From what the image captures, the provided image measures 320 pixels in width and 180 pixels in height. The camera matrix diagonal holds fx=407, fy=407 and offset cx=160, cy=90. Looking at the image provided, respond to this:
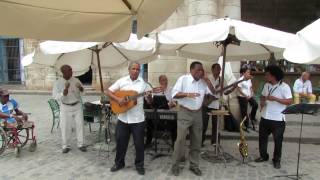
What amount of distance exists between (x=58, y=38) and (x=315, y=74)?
13.1m

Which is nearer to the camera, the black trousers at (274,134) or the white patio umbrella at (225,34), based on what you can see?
the white patio umbrella at (225,34)

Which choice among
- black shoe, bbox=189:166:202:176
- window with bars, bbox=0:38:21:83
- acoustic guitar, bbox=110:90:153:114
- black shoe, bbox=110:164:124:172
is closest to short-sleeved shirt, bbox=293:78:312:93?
black shoe, bbox=189:166:202:176

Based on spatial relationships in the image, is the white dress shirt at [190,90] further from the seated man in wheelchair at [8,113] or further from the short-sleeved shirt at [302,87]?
the short-sleeved shirt at [302,87]

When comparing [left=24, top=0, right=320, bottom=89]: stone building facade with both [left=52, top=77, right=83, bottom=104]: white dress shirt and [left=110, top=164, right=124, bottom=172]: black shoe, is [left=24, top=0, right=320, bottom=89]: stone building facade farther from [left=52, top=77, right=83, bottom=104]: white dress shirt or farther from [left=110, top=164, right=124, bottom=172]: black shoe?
[left=110, top=164, right=124, bottom=172]: black shoe

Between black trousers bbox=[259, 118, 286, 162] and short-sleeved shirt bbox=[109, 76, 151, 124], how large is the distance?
2.14m

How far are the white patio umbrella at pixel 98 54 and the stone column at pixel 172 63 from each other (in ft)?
5.90

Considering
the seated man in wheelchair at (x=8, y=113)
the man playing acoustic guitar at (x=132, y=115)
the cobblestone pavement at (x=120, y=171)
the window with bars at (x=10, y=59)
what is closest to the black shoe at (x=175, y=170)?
the cobblestone pavement at (x=120, y=171)

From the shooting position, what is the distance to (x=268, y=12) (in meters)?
17.9

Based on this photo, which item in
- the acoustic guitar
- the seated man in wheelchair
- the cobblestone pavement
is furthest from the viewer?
the seated man in wheelchair

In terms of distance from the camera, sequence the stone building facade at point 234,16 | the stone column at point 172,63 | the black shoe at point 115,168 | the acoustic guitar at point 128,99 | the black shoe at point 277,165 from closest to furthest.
Answer: 1. the acoustic guitar at point 128,99
2. the black shoe at point 115,168
3. the black shoe at point 277,165
4. the stone building facade at point 234,16
5. the stone column at point 172,63

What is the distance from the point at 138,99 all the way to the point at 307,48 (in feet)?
9.01

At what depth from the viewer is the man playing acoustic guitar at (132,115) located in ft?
20.9

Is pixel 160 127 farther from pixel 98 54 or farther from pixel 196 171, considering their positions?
pixel 98 54

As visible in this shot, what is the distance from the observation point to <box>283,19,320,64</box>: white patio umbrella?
14.8ft
